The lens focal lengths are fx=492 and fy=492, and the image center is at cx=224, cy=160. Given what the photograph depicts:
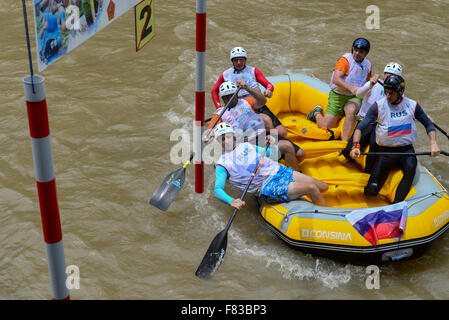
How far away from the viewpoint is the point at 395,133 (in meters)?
4.53

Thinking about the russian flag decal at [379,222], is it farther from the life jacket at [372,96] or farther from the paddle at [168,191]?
the paddle at [168,191]

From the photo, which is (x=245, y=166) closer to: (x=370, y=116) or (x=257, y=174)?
(x=257, y=174)

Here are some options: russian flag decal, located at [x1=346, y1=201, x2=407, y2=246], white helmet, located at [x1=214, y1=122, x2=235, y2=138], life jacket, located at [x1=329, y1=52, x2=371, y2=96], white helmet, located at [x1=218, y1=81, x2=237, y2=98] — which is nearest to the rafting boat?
russian flag decal, located at [x1=346, y1=201, x2=407, y2=246]

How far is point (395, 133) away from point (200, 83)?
185 cm

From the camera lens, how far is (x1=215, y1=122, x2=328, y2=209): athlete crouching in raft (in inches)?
173

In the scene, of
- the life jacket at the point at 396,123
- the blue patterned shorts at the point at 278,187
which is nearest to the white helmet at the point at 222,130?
the blue patterned shorts at the point at 278,187

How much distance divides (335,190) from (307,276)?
3.18 feet

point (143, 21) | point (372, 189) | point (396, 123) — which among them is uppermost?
point (143, 21)

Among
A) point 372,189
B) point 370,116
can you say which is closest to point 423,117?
point 370,116

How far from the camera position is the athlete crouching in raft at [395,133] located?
4457 millimetres

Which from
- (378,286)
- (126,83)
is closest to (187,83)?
(126,83)

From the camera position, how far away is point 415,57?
8.79 meters

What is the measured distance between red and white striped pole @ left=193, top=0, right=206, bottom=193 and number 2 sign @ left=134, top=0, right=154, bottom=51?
1.32 ft
